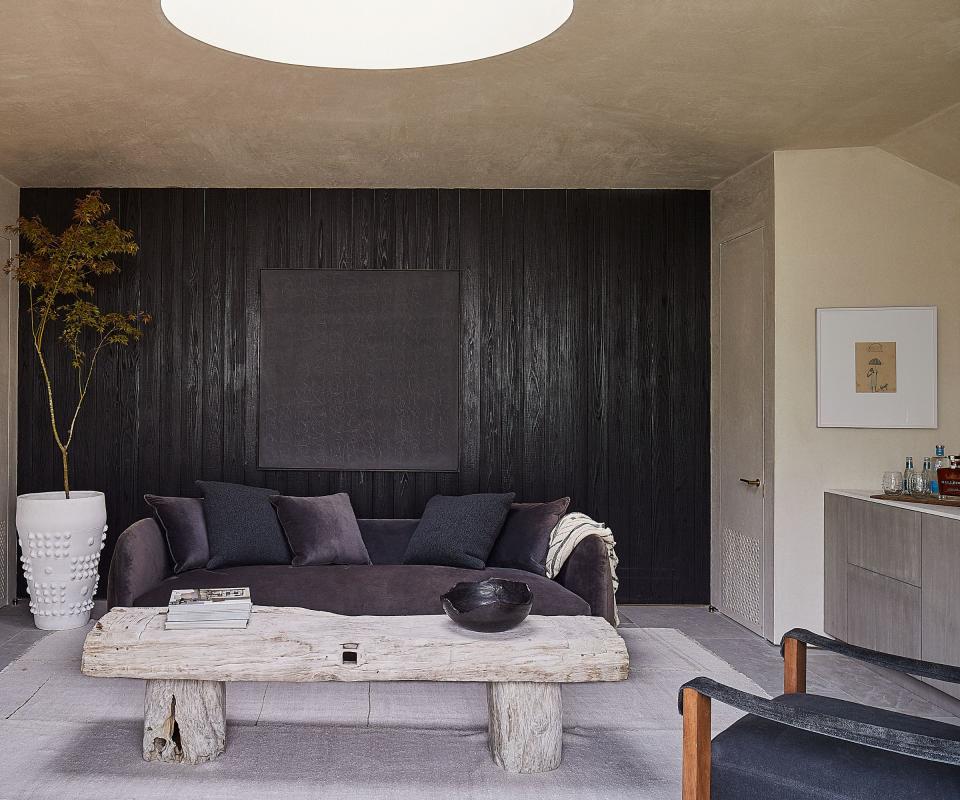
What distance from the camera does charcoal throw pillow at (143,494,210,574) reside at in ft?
14.3

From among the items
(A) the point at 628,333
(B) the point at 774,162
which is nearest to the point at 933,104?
(B) the point at 774,162

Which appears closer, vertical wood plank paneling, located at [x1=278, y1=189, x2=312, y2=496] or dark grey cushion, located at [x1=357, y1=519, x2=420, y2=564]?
dark grey cushion, located at [x1=357, y1=519, x2=420, y2=564]

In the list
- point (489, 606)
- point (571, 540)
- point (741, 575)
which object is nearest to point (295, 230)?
point (571, 540)

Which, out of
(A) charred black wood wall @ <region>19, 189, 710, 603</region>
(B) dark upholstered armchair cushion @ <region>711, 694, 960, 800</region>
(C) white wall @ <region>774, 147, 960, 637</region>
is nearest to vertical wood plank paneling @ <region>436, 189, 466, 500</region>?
(A) charred black wood wall @ <region>19, 189, 710, 603</region>

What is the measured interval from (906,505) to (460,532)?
218cm

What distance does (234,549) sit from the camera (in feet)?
14.5

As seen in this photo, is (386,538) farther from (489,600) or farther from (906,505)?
(906,505)

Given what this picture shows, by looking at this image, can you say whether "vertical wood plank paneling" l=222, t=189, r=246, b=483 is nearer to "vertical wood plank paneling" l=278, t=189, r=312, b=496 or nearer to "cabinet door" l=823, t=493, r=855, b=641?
"vertical wood plank paneling" l=278, t=189, r=312, b=496

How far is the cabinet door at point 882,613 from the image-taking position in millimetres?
3705

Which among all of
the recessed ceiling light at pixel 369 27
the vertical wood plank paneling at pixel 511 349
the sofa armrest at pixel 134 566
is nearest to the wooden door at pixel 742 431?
the vertical wood plank paneling at pixel 511 349

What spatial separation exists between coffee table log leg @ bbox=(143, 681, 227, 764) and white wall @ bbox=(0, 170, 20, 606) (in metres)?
2.86

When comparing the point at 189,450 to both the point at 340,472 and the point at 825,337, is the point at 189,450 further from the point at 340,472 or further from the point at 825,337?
the point at 825,337

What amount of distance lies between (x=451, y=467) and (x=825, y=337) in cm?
235

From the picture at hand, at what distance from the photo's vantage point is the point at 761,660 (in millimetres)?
4227
